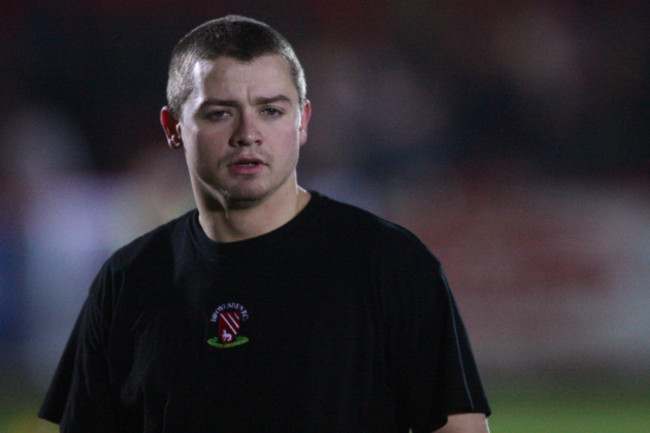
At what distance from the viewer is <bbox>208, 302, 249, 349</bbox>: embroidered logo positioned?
175cm

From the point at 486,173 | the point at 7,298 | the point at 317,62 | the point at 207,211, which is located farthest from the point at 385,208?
the point at 207,211

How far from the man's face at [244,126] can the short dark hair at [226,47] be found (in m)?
0.02

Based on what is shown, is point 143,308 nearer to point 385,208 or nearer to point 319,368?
point 319,368

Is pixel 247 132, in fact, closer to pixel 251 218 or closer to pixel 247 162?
pixel 247 162

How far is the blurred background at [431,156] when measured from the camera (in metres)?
6.62

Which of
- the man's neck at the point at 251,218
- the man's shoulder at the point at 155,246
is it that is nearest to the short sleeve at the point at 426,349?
the man's neck at the point at 251,218

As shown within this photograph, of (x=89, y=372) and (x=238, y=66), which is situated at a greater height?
(x=238, y=66)

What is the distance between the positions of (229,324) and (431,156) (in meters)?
5.88

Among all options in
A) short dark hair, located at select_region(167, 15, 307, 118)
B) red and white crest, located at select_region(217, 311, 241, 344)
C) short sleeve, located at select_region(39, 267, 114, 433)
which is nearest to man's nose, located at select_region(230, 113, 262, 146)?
short dark hair, located at select_region(167, 15, 307, 118)

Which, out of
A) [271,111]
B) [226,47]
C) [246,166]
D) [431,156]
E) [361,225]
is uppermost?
[431,156]

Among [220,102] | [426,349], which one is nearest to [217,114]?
[220,102]

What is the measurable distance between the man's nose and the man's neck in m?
0.14

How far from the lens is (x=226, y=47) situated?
1755 mm

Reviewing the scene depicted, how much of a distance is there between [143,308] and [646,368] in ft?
17.6
